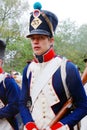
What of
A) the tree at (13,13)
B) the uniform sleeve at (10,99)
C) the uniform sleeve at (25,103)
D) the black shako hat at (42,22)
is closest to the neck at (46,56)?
the black shako hat at (42,22)

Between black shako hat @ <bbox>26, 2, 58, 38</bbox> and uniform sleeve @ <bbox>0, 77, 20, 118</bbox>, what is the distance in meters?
1.03

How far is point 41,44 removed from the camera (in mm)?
4398

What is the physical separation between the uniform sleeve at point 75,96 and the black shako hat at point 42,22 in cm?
44

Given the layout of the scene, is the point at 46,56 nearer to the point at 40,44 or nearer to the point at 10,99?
the point at 40,44

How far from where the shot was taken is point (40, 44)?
173 inches

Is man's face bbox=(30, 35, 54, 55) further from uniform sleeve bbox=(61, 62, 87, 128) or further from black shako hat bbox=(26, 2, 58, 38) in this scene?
uniform sleeve bbox=(61, 62, 87, 128)

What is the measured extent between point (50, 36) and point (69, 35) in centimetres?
5902

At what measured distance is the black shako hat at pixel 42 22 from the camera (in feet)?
14.7

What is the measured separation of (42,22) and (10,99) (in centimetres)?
123

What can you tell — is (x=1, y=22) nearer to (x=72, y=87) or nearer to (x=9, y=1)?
(x=9, y=1)

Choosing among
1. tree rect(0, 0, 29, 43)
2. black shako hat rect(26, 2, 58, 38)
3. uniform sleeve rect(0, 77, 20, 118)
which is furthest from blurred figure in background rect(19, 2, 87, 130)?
tree rect(0, 0, 29, 43)

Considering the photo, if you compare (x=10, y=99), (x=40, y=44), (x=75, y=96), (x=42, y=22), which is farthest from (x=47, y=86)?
(x=10, y=99)

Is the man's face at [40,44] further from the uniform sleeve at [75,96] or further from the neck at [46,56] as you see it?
the uniform sleeve at [75,96]

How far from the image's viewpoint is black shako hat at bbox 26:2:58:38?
448 centimetres
